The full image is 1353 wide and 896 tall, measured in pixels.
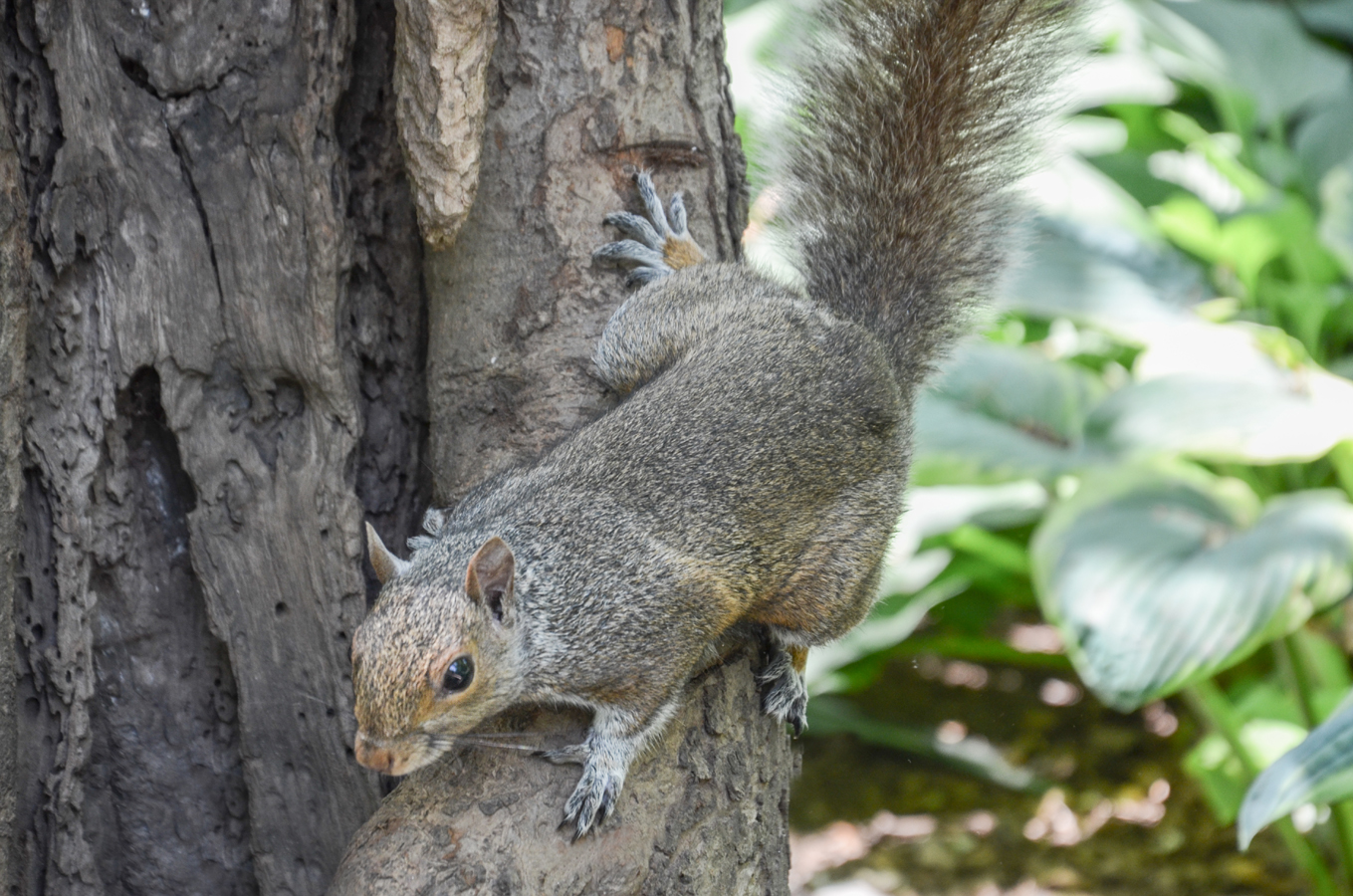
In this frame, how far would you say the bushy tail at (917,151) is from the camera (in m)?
2.16

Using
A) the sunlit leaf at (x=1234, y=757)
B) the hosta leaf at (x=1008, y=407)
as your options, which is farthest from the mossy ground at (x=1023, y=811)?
the hosta leaf at (x=1008, y=407)

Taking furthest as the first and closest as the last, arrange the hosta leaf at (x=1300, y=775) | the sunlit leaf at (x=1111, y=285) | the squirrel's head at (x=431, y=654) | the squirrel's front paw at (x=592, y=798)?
the sunlit leaf at (x=1111, y=285)
the hosta leaf at (x=1300, y=775)
the squirrel's front paw at (x=592, y=798)
the squirrel's head at (x=431, y=654)

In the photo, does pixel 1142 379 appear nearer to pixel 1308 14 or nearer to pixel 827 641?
pixel 827 641

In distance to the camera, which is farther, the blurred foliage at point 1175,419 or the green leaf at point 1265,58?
the green leaf at point 1265,58

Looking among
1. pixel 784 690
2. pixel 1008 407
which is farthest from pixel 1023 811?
pixel 784 690

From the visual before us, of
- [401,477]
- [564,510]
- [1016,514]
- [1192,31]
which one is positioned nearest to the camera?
[564,510]

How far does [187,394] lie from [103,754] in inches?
22.3

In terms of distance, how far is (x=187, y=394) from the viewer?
1769 mm

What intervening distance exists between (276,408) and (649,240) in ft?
2.17

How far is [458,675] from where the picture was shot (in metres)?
1.59

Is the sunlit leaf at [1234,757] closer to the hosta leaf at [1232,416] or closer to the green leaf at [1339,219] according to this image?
the hosta leaf at [1232,416]

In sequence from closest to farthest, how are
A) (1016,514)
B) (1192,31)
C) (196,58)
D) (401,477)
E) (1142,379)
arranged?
(196,58) → (401,477) → (1142,379) → (1016,514) → (1192,31)

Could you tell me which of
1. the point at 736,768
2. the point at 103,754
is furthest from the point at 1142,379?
the point at 103,754

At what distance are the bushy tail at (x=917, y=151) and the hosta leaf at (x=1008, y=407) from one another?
2.75 ft
